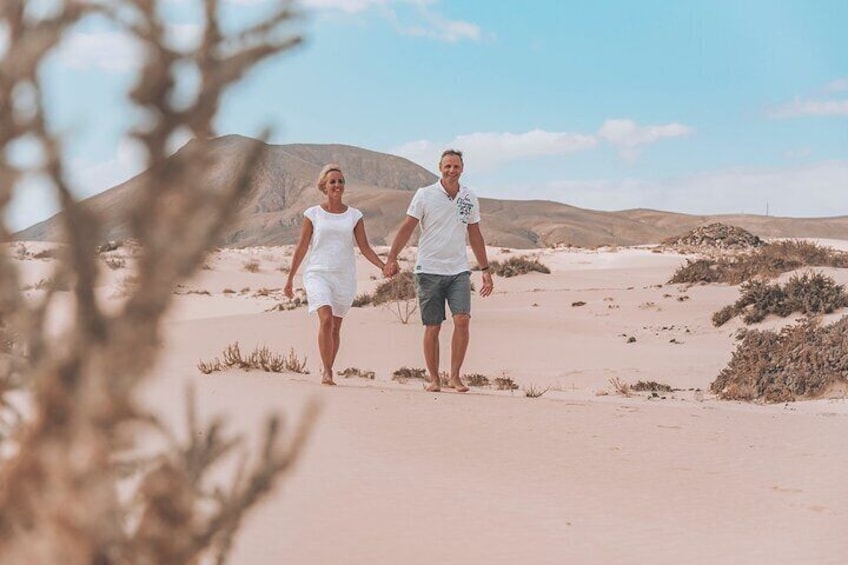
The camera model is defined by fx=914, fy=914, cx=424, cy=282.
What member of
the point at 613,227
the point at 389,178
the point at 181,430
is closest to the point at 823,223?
the point at 613,227

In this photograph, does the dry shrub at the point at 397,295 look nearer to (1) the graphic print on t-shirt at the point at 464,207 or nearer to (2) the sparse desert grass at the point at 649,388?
(2) the sparse desert grass at the point at 649,388

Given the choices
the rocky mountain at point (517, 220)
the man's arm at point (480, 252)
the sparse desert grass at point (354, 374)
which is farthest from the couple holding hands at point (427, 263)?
the rocky mountain at point (517, 220)

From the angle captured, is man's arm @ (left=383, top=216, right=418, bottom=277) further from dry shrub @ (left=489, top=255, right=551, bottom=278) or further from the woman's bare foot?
dry shrub @ (left=489, top=255, right=551, bottom=278)

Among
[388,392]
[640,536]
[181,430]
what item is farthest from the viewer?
[388,392]

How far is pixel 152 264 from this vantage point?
1001 millimetres

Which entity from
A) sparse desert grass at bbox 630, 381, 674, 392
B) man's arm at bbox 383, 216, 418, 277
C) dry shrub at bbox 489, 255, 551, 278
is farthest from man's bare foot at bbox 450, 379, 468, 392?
dry shrub at bbox 489, 255, 551, 278

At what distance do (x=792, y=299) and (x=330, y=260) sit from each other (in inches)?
287

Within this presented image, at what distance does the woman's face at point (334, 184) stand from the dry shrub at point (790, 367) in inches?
149

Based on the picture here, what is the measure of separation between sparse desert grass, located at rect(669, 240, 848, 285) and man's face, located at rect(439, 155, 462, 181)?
405 inches

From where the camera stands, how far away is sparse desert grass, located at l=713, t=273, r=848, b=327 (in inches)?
461

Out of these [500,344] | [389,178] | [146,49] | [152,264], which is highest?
[389,178]

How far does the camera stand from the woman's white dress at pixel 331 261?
779 cm

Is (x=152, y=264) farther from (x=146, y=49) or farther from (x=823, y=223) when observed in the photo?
(x=823, y=223)

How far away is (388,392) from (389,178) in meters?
182
